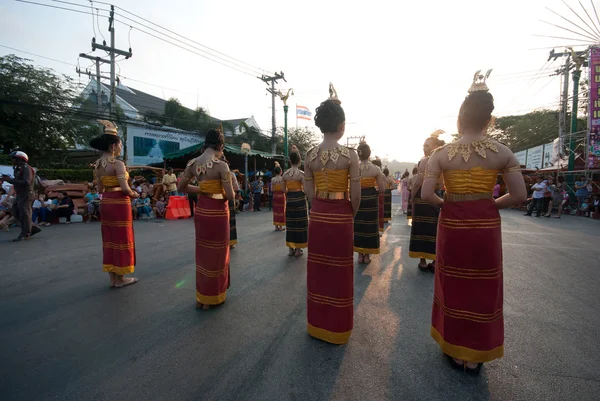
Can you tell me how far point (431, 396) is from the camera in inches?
83.0

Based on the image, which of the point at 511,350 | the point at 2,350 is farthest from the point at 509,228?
the point at 2,350

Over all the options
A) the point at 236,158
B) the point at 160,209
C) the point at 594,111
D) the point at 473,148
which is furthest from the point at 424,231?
the point at 236,158

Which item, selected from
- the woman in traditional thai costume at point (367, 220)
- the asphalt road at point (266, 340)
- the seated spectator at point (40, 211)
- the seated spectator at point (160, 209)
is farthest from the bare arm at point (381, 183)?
the seated spectator at point (40, 211)

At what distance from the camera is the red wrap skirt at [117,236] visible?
4316 mm

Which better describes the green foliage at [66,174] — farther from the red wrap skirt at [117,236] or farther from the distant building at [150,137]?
the red wrap skirt at [117,236]

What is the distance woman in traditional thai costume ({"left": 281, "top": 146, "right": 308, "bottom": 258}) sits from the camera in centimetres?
621

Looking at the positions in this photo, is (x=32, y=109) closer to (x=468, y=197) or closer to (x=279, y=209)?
(x=279, y=209)

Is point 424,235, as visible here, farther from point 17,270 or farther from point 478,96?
point 17,270

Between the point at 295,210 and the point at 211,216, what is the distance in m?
3.03

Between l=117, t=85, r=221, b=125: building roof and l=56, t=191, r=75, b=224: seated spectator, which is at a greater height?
l=117, t=85, r=221, b=125: building roof

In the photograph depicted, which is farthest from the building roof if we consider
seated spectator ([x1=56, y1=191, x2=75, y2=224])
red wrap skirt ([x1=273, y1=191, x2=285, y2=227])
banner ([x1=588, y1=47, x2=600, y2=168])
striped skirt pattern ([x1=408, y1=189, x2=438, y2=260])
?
striped skirt pattern ([x1=408, y1=189, x2=438, y2=260])

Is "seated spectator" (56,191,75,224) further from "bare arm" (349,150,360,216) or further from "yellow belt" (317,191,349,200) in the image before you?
"bare arm" (349,150,360,216)

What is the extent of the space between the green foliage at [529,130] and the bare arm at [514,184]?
34.4 meters

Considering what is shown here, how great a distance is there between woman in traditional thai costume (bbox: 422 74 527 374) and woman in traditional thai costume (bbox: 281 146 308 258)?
3.91 metres
